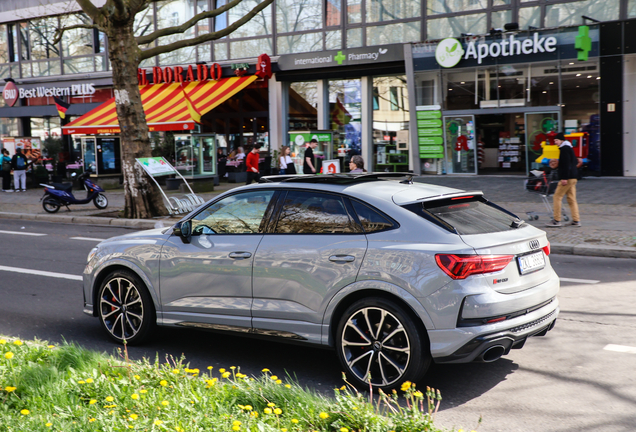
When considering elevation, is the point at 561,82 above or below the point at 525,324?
above

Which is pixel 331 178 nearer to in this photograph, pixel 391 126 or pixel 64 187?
pixel 64 187

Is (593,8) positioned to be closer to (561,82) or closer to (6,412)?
(561,82)

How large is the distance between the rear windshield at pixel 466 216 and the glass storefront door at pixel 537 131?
16.8 m

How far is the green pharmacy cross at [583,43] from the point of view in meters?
19.5

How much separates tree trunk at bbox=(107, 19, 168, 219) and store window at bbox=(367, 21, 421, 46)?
10.9 meters

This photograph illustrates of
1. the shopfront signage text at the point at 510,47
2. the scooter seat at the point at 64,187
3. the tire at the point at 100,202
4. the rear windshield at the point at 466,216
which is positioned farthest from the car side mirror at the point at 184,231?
the shopfront signage text at the point at 510,47

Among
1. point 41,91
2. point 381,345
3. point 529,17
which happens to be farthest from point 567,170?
point 41,91

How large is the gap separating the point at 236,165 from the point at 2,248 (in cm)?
1648

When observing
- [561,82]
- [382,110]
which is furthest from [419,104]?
[561,82]

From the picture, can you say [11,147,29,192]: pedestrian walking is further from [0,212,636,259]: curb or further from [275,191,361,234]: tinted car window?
[275,191,361,234]: tinted car window

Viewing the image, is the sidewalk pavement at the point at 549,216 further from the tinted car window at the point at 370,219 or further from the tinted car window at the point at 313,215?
the tinted car window at the point at 370,219

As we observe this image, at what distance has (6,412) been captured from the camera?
392 centimetres

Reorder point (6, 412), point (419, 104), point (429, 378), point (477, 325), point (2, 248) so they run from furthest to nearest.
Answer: point (419, 104)
point (2, 248)
point (429, 378)
point (477, 325)
point (6, 412)

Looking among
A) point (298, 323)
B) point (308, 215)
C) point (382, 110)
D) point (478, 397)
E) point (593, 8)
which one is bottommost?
point (478, 397)
